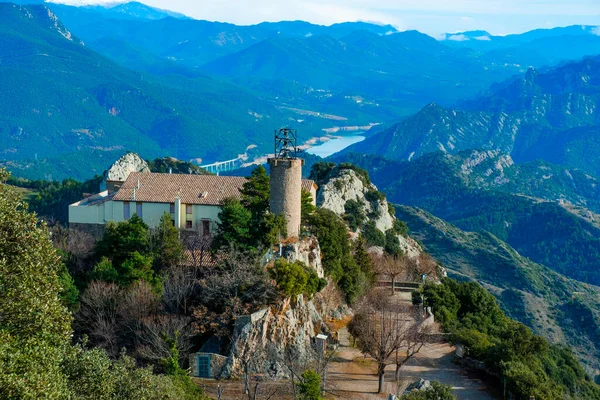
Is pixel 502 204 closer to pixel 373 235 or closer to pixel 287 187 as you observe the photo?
pixel 373 235

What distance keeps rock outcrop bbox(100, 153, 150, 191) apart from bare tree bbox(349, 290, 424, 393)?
33.8 metres

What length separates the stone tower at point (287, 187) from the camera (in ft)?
122

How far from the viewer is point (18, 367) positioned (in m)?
17.1

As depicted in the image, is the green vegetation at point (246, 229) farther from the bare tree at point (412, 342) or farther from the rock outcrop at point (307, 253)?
the bare tree at point (412, 342)

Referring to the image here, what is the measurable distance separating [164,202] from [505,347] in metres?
17.9

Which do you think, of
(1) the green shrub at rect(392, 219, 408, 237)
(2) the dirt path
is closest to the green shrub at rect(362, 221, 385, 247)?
(1) the green shrub at rect(392, 219, 408, 237)

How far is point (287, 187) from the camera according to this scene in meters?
37.7

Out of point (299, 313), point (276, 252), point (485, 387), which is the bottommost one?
point (485, 387)

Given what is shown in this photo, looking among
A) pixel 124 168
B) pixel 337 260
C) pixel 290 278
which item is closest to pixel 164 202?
pixel 337 260

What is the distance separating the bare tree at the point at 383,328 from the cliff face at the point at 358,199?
20.7 metres

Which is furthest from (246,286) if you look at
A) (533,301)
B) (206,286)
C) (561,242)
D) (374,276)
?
(561,242)

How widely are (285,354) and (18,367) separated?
650 inches

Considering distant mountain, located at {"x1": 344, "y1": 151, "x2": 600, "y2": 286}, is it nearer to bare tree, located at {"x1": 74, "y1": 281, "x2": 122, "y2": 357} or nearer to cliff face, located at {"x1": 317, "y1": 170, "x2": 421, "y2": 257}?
cliff face, located at {"x1": 317, "y1": 170, "x2": 421, "y2": 257}

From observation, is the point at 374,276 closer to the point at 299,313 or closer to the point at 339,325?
the point at 339,325
